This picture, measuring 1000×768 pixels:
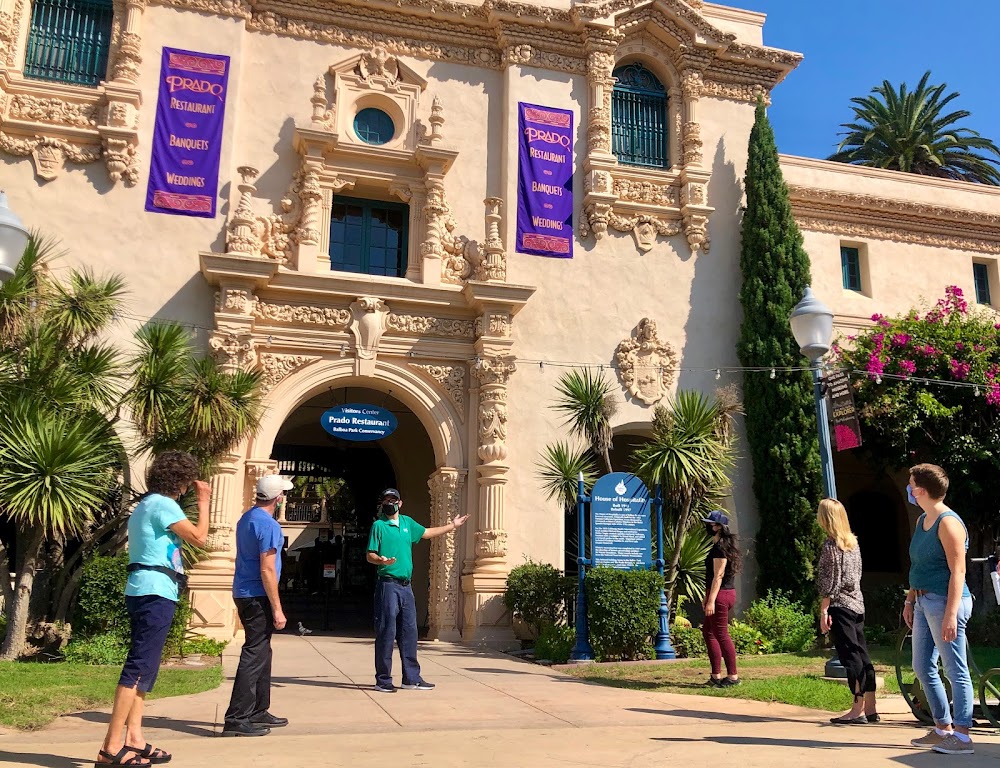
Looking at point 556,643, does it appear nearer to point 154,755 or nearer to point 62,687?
point 62,687

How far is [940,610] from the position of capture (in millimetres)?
6289

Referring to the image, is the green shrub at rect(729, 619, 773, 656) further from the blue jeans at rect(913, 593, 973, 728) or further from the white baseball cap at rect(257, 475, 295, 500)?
the white baseball cap at rect(257, 475, 295, 500)

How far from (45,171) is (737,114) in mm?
14632

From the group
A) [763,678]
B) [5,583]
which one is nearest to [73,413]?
[5,583]

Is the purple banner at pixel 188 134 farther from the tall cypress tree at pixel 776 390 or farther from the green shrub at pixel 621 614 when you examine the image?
the tall cypress tree at pixel 776 390

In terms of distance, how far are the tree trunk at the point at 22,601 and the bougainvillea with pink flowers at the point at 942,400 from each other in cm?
1520

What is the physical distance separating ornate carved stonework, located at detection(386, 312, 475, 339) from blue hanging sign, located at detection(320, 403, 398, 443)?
1706 millimetres

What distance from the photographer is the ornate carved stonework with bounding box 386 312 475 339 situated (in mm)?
17406

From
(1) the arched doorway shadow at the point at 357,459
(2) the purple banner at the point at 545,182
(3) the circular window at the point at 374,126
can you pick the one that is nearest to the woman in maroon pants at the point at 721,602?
(1) the arched doorway shadow at the point at 357,459

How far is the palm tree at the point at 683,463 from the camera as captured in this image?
44.4 feet

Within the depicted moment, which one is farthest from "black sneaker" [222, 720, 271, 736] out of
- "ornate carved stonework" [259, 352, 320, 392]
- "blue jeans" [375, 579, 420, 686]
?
"ornate carved stonework" [259, 352, 320, 392]

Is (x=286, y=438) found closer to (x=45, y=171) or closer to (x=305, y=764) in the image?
(x=45, y=171)

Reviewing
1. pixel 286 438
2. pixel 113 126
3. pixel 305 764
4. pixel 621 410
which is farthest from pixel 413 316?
pixel 305 764

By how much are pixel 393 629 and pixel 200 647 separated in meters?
4.45
